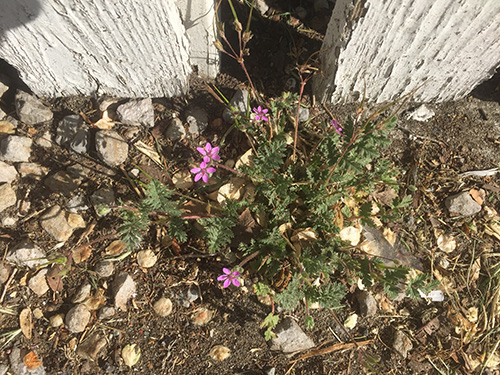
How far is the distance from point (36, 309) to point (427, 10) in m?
2.63

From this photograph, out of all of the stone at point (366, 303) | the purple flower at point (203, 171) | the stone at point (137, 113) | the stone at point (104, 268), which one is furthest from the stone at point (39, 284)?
the stone at point (366, 303)

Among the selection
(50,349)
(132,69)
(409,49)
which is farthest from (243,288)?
(409,49)

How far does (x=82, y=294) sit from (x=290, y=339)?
1.26m

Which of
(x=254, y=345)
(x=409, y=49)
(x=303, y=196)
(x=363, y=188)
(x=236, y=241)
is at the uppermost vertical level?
(x=409, y=49)

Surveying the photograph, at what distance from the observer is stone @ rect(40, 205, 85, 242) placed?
216 centimetres

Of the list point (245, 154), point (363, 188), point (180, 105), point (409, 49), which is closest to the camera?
point (409, 49)

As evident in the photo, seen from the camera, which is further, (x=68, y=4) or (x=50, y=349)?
(x=50, y=349)

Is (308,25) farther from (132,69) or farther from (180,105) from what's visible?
(132,69)

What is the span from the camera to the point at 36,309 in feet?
6.99

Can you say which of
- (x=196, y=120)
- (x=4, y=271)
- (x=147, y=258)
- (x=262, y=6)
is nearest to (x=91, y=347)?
(x=147, y=258)

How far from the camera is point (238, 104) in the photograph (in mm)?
2312

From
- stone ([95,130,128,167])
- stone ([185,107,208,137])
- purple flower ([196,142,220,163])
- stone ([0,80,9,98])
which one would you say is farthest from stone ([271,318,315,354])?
stone ([0,80,9,98])

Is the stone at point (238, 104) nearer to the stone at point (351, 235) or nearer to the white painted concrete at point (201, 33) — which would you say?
the white painted concrete at point (201, 33)

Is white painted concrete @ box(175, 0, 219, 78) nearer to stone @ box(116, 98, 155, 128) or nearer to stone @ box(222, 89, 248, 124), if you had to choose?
stone @ box(222, 89, 248, 124)
